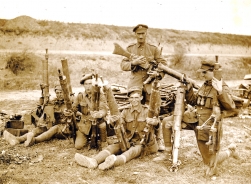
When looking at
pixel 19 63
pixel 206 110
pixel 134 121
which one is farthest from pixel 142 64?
pixel 19 63

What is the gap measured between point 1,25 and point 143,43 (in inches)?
723

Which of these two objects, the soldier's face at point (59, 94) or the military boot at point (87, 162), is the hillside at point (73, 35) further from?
the military boot at point (87, 162)

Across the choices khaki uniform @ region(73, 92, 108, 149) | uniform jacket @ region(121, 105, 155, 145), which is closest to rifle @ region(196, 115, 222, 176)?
uniform jacket @ region(121, 105, 155, 145)

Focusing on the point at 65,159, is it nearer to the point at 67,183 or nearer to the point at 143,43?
the point at 67,183

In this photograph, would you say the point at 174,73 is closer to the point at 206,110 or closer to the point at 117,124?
the point at 206,110

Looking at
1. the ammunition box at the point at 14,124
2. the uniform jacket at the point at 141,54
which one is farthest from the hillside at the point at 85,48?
the uniform jacket at the point at 141,54

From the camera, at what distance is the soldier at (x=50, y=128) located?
20.9 ft

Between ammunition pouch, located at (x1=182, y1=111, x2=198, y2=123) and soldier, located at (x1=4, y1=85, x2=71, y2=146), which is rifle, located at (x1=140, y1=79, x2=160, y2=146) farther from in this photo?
soldier, located at (x1=4, y1=85, x2=71, y2=146)

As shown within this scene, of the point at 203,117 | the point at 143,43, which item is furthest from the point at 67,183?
the point at 143,43

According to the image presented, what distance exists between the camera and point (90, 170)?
5.04m

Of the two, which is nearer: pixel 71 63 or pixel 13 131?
pixel 13 131

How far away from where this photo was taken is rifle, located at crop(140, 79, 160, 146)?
5.12 meters

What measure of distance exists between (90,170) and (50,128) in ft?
7.31

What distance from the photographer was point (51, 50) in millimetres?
22375
